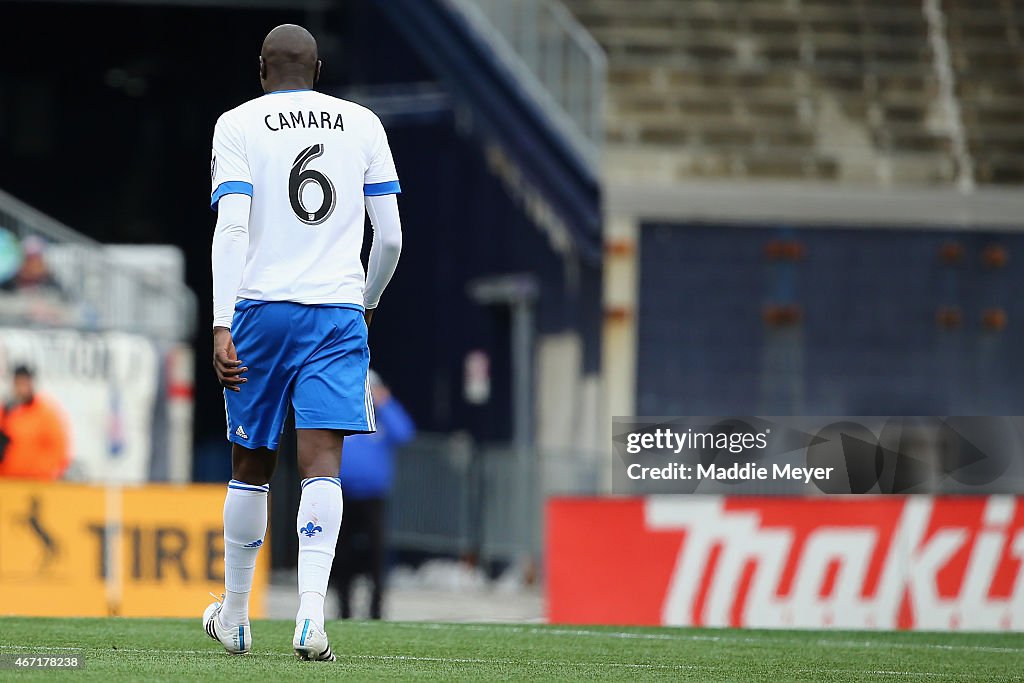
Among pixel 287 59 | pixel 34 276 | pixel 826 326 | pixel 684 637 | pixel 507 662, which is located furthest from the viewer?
pixel 826 326

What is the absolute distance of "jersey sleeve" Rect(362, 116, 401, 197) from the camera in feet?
21.9

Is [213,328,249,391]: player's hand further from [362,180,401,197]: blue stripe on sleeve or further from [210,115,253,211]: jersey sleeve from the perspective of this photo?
[362,180,401,197]: blue stripe on sleeve

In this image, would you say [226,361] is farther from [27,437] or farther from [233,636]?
[27,437]

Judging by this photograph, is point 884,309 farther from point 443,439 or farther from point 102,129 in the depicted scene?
point 102,129

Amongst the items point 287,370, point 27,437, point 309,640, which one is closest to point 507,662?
point 309,640

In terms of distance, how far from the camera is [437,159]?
23.9 metres

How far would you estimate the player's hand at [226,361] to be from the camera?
20.6ft

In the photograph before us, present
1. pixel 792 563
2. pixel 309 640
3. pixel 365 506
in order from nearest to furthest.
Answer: pixel 309 640
pixel 792 563
pixel 365 506

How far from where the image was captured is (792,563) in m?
12.0

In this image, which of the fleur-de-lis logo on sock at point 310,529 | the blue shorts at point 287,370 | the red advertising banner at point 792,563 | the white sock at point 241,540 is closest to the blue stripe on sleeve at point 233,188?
the blue shorts at point 287,370

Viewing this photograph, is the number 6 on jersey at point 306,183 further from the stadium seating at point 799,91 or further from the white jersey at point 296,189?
the stadium seating at point 799,91

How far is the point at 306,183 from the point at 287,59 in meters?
0.44

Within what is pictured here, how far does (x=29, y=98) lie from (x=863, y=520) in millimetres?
23641

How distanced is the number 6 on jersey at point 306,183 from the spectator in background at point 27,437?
877 centimetres
